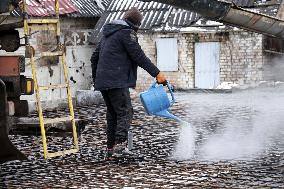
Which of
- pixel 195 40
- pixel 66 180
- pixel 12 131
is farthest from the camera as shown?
pixel 195 40

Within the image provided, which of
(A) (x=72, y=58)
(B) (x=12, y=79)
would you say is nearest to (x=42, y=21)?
(B) (x=12, y=79)

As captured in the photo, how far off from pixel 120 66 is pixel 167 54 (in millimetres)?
13849

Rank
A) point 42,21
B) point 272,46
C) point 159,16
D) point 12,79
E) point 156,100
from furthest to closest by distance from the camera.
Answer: point 159,16 → point 272,46 → point 156,100 → point 42,21 → point 12,79

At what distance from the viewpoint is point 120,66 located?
24.3ft

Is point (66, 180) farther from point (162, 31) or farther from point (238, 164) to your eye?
point (162, 31)

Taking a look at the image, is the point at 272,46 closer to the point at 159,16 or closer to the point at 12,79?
the point at 159,16

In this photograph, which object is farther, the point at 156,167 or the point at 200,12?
the point at 200,12

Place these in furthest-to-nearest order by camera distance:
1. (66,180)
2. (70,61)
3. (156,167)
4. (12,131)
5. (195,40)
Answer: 1. (70,61)
2. (195,40)
3. (12,131)
4. (156,167)
5. (66,180)

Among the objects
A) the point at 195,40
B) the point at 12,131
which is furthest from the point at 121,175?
the point at 195,40

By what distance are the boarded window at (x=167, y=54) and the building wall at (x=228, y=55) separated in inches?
6.3

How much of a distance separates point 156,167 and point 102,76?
4.60 ft

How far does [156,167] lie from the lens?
6988mm

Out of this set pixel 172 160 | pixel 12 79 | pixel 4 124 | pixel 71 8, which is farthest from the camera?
pixel 71 8

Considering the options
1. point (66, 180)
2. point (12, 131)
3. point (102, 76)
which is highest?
point (102, 76)
